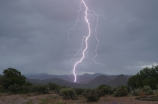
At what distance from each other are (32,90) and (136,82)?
1756cm

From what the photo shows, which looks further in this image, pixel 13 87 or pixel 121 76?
pixel 121 76

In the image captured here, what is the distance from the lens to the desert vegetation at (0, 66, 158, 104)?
14.9m

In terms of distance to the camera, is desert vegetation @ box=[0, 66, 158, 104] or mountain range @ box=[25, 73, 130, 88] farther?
mountain range @ box=[25, 73, 130, 88]

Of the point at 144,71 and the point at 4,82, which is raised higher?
the point at 144,71

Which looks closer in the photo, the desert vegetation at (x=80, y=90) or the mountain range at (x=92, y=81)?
the desert vegetation at (x=80, y=90)

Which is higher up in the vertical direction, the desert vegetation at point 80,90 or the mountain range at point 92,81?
the mountain range at point 92,81

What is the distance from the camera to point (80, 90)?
61.6 feet

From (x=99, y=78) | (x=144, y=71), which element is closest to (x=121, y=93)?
(x=144, y=71)

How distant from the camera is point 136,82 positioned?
29141 millimetres

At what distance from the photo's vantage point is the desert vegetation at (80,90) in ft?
49.0

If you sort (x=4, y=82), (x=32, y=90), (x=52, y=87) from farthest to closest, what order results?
(x=4, y=82), (x=52, y=87), (x=32, y=90)

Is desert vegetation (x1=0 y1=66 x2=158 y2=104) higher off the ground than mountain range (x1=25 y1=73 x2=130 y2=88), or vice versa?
mountain range (x1=25 y1=73 x2=130 y2=88)

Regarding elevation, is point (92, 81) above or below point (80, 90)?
above

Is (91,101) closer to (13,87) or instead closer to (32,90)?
(32,90)
